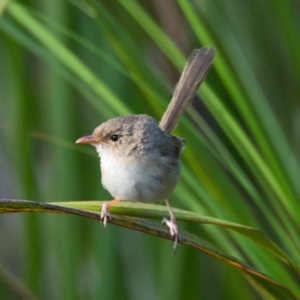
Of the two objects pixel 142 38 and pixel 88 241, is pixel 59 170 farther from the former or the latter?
pixel 142 38

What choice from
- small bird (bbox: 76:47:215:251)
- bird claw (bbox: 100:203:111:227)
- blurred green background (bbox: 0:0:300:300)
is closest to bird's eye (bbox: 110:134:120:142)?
small bird (bbox: 76:47:215:251)

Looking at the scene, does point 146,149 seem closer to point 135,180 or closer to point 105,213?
point 135,180

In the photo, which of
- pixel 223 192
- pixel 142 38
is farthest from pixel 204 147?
pixel 142 38

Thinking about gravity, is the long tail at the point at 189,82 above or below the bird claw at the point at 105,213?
above

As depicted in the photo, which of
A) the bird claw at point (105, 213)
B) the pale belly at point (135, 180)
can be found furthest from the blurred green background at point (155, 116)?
the bird claw at point (105, 213)

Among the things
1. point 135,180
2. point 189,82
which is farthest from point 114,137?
point 189,82

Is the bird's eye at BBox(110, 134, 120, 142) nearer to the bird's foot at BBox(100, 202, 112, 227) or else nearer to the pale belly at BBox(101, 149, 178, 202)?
the pale belly at BBox(101, 149, 178, 202)

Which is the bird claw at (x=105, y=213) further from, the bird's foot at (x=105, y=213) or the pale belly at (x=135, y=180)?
the pale belly at (x=135, y=180)
